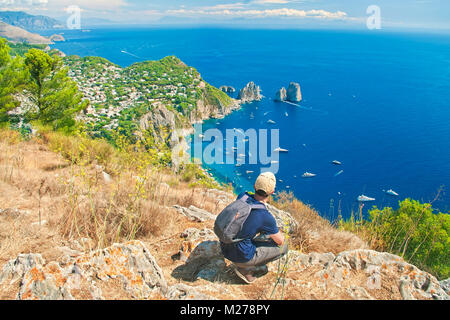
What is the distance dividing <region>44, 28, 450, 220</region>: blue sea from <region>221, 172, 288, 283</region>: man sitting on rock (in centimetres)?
450

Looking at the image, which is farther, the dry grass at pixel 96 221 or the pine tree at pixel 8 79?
the pine tree at pixel 8 79

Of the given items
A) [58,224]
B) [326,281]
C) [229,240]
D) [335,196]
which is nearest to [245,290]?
[229,240]

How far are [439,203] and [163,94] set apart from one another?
263ft

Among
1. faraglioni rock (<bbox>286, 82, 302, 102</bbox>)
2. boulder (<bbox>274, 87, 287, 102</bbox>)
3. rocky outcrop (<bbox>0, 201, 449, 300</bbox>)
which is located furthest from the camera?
boulder (<bbox>274, 87, 287, 102</bbox>)

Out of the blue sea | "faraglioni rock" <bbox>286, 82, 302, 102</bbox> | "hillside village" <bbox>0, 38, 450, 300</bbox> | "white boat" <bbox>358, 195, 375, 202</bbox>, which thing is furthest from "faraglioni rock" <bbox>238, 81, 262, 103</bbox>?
"hillside village" <bbox>0, 38, 450, 300</bbox>

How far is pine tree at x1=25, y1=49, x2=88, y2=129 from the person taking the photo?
573 inches

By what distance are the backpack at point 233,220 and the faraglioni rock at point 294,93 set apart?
9003cm

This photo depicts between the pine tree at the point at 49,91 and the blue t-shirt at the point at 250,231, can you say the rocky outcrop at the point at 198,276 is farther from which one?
the pine tree at the point at 49,91

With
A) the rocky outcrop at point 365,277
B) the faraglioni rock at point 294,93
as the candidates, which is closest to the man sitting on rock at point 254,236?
the rocky outcrop at point 365,277

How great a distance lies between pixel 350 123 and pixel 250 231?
257 feet

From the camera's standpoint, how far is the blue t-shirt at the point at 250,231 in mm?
3348

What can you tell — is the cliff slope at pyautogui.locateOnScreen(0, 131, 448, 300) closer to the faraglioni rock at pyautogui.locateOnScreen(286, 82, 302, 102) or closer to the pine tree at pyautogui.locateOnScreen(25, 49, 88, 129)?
the pine tree at pyautogui.locateOnScreen(25, 49, 88, 129)

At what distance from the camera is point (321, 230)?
574 cm

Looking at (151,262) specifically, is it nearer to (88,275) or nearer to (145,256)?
(145,256)
